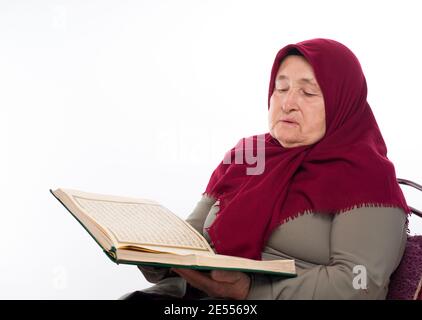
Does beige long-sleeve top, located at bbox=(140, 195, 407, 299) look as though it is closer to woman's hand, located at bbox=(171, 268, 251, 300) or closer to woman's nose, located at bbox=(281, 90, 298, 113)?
woman's hand, located at bbox=(171, 268, 251, 300)

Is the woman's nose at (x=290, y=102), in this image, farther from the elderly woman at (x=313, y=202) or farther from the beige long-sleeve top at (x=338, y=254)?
the beige long-sleeve top at (x=338, y=254)

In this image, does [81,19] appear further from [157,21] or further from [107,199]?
[107,199]

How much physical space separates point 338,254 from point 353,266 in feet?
0.14

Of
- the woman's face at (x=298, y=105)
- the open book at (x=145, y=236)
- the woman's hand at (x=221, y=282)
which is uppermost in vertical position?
the woman's face at (x=298, y=105)

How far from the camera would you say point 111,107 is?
2381 mm

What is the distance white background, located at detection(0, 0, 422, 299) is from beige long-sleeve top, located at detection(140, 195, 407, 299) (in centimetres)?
122

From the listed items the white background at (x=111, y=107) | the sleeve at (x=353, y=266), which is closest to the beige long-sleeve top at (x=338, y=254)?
the sleeve at (x=353, y=266)

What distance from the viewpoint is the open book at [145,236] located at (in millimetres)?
866

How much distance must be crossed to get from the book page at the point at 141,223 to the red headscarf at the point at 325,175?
13cm

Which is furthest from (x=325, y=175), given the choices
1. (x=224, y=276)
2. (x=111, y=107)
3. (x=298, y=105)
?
(x=111, y=107)

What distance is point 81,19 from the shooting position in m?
2.46

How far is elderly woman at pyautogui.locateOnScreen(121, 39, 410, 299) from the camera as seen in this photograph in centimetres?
104

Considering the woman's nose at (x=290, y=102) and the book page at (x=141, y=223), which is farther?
the woman's nose at (x=290, y=102)

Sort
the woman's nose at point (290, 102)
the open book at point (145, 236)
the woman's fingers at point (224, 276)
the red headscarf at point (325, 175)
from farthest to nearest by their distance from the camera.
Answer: the woman's nose at point (290, 102) → the red headscarf at point (325, 175) → the woman's fingers at point (224, 276) → the open book at point (145, 236)
